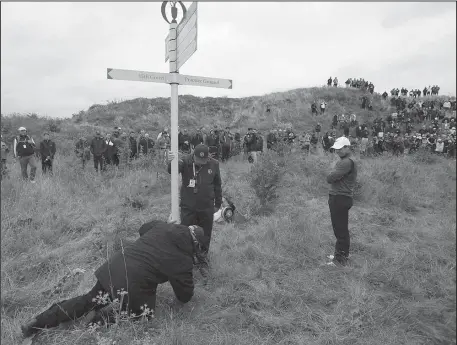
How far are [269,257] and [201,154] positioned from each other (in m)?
1.68

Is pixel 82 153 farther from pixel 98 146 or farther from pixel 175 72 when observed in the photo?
pixel 175 72

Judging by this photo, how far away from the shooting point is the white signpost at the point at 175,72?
3135mm

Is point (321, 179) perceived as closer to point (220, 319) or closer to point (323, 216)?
point (323, 216)

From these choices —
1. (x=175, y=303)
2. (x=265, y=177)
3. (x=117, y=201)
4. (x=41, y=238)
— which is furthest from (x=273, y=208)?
(x=41, y=238)

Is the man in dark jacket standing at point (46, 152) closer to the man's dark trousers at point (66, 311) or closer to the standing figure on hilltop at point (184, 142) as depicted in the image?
the standing figure on hilltop at point (184, 142)

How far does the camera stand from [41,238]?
5125 mm

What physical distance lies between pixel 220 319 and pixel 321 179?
6.12 metres

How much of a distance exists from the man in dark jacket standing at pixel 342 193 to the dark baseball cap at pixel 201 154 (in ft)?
5.38

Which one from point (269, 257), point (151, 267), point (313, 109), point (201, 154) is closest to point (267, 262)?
point (269, 257)

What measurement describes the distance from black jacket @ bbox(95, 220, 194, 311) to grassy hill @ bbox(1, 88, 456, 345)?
0.97 ft

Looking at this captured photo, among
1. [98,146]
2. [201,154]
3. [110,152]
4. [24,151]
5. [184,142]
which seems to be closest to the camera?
[201,154]

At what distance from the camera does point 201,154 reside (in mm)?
4230

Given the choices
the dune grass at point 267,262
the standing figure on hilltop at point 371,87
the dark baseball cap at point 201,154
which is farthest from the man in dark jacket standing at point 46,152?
the standing figure on hilltop at point 371,87

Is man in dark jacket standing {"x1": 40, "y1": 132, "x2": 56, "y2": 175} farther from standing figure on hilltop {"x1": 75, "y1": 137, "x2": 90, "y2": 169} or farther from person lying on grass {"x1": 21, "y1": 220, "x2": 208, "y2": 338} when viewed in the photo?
person lying on grass {"x1": 21, "y1": 220, "x2": 208, "y2": 338}
